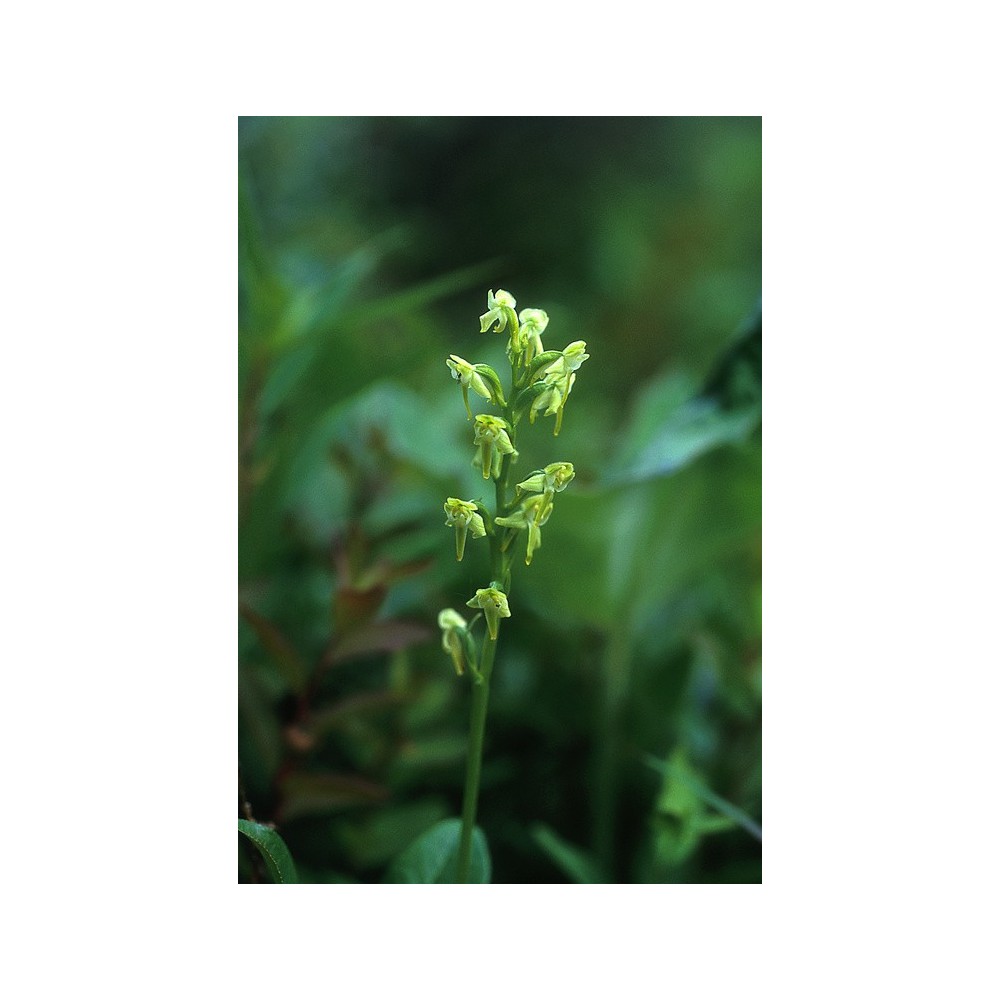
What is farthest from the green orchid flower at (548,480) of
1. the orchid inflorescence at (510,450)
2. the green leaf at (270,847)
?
the green leaf at (270,847)

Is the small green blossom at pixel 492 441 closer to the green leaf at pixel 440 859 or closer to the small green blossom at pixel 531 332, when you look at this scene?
the small green blossom at pixel 531 332

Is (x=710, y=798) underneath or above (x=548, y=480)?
underneath

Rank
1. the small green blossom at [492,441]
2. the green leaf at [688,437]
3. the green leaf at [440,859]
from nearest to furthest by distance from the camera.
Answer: the small green blossom at [492,441] < the green leaf at [440,859] < the green leaf at [688,437]

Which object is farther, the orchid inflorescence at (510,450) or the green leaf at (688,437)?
the green leaf at (688,437)

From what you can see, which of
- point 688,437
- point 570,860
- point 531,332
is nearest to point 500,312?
point 531,332

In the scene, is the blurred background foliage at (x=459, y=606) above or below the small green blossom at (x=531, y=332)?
below

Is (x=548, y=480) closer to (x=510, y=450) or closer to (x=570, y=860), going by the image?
(x=510, y=450)

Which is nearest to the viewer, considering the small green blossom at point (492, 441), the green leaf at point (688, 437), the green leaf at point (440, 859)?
the small green blossom at point (492, 441)

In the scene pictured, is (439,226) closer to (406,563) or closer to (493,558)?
(406,563)
